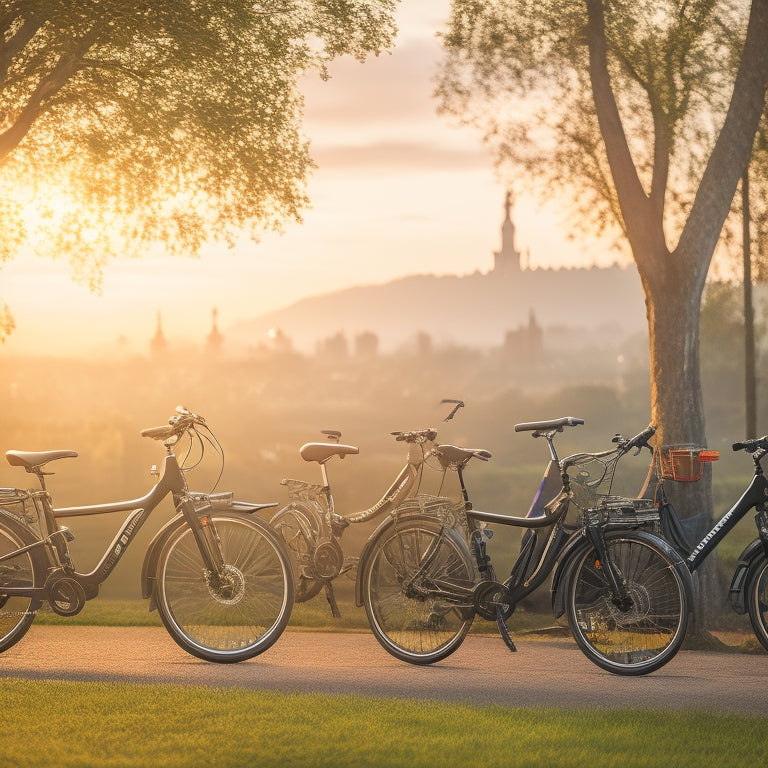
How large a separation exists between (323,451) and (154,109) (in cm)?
675

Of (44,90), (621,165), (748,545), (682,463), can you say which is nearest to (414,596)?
(682,463)

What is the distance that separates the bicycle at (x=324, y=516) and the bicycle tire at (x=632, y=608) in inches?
50.5

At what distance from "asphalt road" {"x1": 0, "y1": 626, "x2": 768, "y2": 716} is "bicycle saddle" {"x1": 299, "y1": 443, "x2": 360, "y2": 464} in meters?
1.33

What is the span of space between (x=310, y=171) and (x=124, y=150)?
2.27 meters

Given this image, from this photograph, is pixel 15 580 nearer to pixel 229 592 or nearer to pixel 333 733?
pixel 229 592

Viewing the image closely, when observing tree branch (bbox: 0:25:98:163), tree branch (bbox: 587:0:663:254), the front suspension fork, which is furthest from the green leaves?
the front suspension fork

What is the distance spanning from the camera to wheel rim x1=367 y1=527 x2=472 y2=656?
704 centimetres

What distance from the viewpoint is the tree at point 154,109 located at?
12.0 m

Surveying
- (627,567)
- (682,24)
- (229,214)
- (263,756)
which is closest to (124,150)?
(229,214)

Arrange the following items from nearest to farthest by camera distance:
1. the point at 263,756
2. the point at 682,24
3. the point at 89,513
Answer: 1. the point at 263,756
2. the point at 89,513
3. the point at 682,24

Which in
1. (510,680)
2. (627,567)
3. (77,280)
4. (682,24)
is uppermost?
(682,24)

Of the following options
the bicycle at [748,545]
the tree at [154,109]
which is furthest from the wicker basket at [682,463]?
the tree at [154,109]

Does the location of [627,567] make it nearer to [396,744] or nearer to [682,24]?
[396,744]

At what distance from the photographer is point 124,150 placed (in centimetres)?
1336
